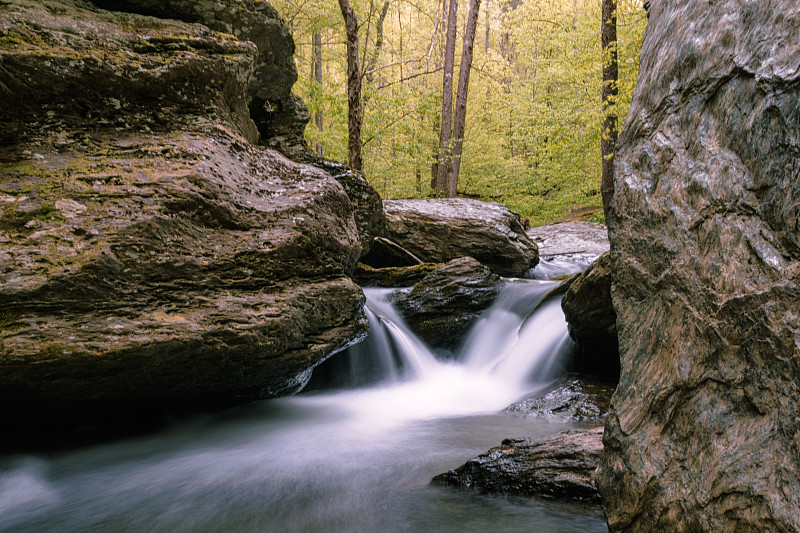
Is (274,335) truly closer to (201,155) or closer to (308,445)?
(308,445)

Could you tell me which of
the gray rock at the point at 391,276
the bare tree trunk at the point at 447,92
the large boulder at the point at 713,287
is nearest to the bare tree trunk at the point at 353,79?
the gray rock at the point at 391,276

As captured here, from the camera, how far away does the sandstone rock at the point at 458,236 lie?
10.5m

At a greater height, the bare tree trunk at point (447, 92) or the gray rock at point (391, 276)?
the bare tree trunk at point (447, 92)

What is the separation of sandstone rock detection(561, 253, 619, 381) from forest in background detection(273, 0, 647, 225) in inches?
225

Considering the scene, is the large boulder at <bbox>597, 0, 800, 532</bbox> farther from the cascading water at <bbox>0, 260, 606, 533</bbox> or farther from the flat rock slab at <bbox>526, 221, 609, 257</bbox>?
the flat rock slab at <bbox>526, 221, 609, 257</bbox>

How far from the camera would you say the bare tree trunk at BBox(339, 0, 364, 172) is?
896cm

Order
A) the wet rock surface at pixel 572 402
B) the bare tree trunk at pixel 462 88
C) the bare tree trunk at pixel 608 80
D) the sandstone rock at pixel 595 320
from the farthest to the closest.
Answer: the bare tree trunk at pixel 462 88 → the bare tree trunk at pixel 608 80 → the sandstone rock at pixel 595 320 → the wet rock surface at pixel 572 402

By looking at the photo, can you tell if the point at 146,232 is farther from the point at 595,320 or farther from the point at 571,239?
the point at 571,239

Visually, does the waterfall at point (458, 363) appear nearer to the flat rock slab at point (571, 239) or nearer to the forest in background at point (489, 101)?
the forest in background at point (489, 101)

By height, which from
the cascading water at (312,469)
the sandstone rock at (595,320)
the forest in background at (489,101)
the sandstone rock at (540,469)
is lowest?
the cascading water at (312,469)

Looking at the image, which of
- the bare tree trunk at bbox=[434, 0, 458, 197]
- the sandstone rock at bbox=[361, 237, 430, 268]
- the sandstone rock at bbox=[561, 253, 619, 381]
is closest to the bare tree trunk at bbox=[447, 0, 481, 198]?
the bare tree trunk at bbox=[434, 0, 458, 197]

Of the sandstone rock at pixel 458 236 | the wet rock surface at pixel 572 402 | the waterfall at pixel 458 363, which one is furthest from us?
the sandstone rock at pixel 458 236

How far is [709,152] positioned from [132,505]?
173 inches

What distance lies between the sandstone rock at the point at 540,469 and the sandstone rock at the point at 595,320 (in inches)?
83.9
